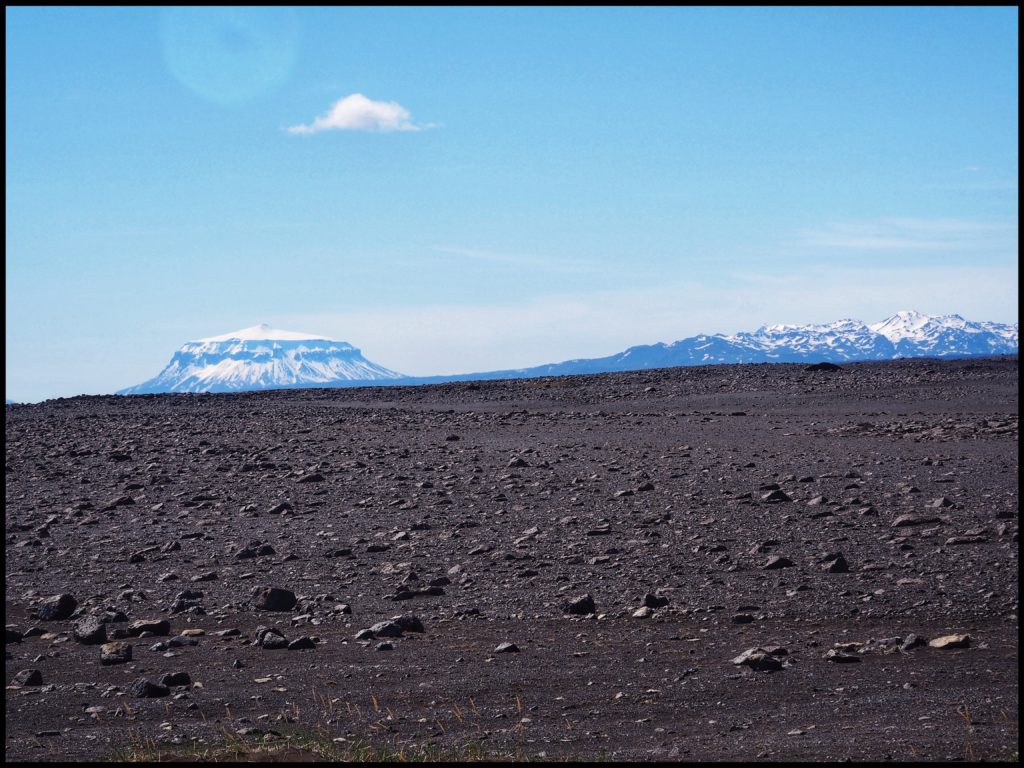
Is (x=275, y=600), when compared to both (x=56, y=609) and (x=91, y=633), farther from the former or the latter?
(x=56, y=609)

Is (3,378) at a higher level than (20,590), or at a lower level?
higher

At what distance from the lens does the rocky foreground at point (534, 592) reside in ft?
22.7

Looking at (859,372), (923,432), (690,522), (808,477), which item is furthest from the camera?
(859,372)

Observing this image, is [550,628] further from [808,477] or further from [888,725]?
[808,477]

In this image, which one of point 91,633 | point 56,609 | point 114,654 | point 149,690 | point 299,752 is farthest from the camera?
point 56,609

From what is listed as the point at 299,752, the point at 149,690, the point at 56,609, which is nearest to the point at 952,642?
the point at 299,752

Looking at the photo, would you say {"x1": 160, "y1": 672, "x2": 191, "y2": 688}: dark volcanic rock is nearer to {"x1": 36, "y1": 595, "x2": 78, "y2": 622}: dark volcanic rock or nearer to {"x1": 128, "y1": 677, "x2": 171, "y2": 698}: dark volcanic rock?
{"x1": 128, "y1": 677, "x2": 171, "y2": 698}: dark volcanic rock

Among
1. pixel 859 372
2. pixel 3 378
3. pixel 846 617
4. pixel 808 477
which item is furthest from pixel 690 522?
pixel 859 372

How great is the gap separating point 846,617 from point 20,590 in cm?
844

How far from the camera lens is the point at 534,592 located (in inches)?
407

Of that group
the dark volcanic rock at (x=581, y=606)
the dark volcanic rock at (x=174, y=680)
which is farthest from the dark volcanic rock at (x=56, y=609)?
the dark volcanic rock at (x=581, y=606)

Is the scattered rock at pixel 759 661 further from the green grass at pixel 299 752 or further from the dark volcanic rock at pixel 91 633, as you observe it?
the dark volcanic rock at pixel 91 633

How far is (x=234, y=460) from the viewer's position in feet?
62.8

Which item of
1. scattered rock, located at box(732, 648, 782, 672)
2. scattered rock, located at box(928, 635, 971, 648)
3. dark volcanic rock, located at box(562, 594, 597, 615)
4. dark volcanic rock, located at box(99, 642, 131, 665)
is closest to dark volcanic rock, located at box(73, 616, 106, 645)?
dark volcanic rock, located at box(99, 642, 131, 665)
